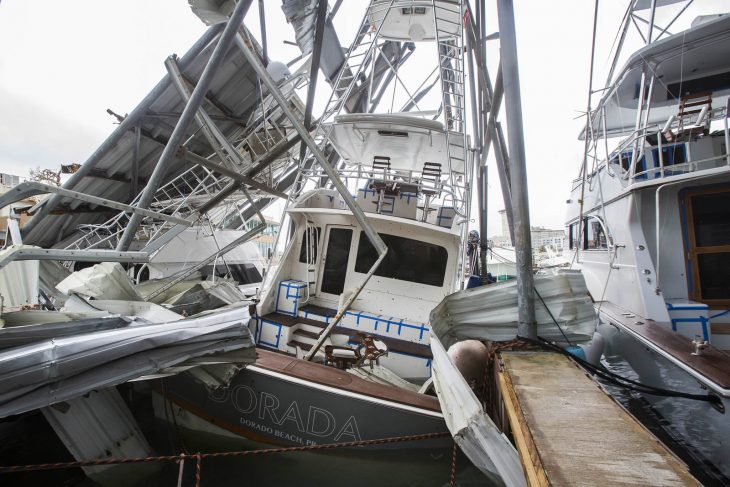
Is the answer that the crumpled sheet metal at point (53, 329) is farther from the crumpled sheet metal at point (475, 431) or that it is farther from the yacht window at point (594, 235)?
the yacht window at point (594, 235)

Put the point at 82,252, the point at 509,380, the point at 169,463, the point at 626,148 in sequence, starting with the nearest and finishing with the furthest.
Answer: the point at 509,380 < the point at 82,252 < the point at 169,463 < the point at 626,148

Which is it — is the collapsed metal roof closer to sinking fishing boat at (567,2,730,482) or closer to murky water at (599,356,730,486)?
sinking fishing boat at (567,2,730,482)

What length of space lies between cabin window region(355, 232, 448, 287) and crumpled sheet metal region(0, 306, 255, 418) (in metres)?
3.20

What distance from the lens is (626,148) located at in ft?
18.1

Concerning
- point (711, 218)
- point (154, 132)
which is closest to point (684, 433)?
point (711, 218)

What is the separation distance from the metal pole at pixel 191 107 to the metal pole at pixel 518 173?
3.19 m

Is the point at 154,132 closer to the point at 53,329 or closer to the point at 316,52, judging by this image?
the point at 316,52

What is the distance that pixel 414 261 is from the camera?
5863 mm

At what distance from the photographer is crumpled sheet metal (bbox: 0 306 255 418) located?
7.07 feet

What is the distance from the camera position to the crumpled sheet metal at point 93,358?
2.15 meters

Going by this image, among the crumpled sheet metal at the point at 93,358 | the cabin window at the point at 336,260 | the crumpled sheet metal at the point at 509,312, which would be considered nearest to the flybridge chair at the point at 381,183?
the cabin window at the point at 336,260

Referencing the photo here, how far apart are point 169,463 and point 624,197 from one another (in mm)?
7153

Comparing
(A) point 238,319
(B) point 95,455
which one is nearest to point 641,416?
(A) point 238,319

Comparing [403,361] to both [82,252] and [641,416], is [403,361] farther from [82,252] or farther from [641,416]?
[82,252]
